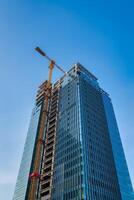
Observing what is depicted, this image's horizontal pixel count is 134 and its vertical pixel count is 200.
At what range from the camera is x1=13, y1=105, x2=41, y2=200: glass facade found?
4043 inches

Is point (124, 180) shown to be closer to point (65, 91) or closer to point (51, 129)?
point (51, 129)

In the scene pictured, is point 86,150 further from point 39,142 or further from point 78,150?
point 39,142

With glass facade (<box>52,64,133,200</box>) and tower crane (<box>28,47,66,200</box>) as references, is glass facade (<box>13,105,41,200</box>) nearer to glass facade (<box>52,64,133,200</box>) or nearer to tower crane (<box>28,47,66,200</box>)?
tower crane (<box>28,47,66,200</box>)

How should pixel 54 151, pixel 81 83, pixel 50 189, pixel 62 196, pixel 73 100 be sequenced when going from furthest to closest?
pixel 81 83 < pixel 73 100 < pixel 54 151 < pixel 50 189 < pixel 62 196

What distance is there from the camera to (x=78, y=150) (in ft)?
291

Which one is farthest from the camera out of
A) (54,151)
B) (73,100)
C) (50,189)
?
(73,100)

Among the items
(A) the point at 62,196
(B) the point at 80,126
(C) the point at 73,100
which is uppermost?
(C) the point at 73,100

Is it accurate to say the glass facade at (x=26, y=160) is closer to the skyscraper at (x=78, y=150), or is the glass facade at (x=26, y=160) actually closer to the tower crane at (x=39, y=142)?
the skyscraper at (x=78, y=150)

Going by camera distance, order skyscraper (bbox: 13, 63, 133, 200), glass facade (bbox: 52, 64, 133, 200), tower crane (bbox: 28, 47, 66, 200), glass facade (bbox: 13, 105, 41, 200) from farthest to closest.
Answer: glass facade (bbox: 13, 105, 41, 200) → skyscraper (bbox: 13, 63, 133, 200) → glass facade (bbox: 52, 64, 133, 200) → tower crane (bbox: 28, 47, 66, 200)

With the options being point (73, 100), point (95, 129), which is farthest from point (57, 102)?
point (95, 129)

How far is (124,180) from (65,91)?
196 ft

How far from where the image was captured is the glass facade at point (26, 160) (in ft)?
337

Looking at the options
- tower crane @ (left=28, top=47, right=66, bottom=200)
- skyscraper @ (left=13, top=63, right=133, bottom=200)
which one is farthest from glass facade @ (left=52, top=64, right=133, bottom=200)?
tower crane @ (left=28, top=47, right=66, bottom=200)

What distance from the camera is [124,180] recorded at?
95.1 metres
